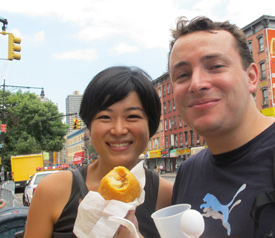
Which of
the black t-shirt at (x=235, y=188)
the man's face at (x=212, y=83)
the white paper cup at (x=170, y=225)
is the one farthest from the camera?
the man's face at (x=212, y=83)

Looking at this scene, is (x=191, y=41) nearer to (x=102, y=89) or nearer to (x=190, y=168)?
(x=102, y=89)

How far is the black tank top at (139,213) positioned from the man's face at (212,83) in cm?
65

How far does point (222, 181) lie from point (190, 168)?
0.42 metres

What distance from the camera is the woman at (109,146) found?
1.91 m

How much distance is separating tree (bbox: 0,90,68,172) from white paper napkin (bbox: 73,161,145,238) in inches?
1416

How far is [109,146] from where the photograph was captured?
2004mm

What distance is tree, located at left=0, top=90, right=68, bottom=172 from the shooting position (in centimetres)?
3647

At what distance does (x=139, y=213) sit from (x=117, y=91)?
2.89 ft

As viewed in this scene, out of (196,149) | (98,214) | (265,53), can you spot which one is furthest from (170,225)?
(196,149)

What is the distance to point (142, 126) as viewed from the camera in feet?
6.71

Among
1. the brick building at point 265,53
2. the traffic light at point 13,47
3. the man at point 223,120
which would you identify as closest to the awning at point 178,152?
the brick building at point 265,53

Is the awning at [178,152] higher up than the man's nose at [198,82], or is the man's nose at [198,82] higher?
the man's nose at [198,82]

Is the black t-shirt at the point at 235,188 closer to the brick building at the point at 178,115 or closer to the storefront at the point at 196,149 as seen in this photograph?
the brick building at the point at 178,115

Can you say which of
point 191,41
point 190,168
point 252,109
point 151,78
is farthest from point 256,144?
point 151,78
